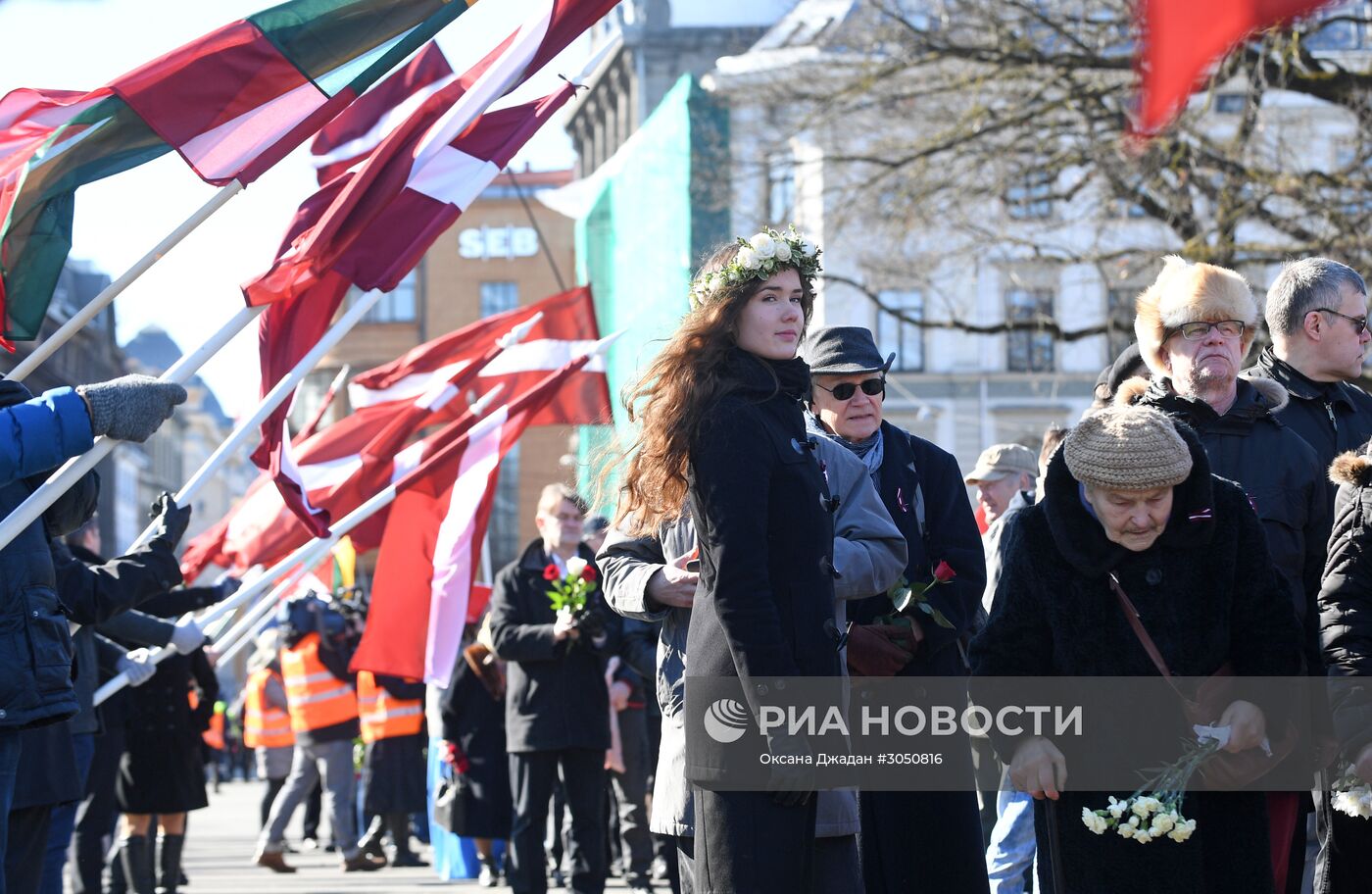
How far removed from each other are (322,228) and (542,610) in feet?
9.36

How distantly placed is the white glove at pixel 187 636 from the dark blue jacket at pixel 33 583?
2325mm

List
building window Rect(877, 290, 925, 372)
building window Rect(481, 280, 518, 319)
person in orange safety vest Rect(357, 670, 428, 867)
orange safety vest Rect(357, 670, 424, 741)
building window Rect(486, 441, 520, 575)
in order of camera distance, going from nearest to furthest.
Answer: person in orange safety vest Rect(357, 670, 428, 867) < orange safety vest Rect(357, 670, 424, 741) < building window Rect(877, 290, 925, 372) < building window Rect(486, 441, 520, 575) < building window Rect(481, 280, 518, 319)

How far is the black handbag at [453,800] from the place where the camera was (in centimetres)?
1165

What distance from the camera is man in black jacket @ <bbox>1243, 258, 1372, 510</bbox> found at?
6.30 metres

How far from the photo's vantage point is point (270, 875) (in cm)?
1369

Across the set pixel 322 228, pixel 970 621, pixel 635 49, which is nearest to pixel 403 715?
pixel 322 228

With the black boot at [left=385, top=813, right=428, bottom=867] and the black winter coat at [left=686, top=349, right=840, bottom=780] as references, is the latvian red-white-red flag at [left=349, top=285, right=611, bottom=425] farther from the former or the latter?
the black winter coat at [left=686, top=349, right=840, bottom=780]

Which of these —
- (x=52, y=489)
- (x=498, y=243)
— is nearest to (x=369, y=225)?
(x=52, y=489)

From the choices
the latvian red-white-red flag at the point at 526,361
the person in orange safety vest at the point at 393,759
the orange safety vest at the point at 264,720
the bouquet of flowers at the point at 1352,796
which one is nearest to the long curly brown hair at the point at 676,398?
the bouquet of flowers at the point at 1352,796

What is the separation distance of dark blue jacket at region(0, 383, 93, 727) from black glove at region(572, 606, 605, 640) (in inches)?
156

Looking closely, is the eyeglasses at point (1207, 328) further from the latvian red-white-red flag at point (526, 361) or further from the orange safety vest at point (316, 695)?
the orange safety vest at point (316, 695)

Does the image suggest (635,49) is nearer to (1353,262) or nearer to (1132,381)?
(1353,262)

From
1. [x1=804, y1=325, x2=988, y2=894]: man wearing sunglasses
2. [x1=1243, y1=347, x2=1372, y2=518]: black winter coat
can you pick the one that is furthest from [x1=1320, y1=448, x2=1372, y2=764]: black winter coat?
[x1=804, y1=325, x2=988, y2=894]: man wearing sunglasses

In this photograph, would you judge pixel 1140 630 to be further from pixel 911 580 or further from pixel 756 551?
pixel 911 580
